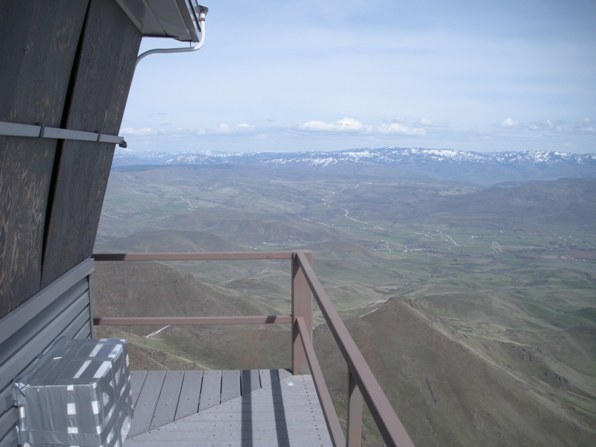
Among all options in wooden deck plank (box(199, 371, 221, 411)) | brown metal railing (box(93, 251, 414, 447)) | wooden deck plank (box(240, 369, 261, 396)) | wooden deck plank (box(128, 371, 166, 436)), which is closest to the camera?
brown metal railing (box(93, 251, 414, 447))

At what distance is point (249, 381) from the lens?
4691 millimetres

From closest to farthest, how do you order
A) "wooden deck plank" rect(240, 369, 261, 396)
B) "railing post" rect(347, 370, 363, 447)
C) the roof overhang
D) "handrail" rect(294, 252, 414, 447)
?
"handrail" rect(294, 252, 414, 447) → "railing post" rect(347, 370, 363, 447) → the roof overhang → "wooden deck plank" rect(240, 369, 261, 396)

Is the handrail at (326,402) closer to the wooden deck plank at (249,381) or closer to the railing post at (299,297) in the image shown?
the railing post at (299,297)

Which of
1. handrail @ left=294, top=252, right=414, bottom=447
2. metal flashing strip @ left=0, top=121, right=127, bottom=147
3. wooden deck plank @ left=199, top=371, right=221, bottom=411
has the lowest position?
wooden deck plank @ left=199, top=371, right=221, bottom=411

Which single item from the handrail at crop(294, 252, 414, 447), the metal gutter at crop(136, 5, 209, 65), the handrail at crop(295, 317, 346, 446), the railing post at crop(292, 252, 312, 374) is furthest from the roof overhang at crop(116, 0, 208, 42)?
the handrail at crop(295, 317, 346, 446)

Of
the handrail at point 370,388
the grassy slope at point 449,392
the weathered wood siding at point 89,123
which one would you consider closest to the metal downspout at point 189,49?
the weathered wood siding at point 89,123

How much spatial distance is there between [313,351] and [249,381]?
45.8 inches

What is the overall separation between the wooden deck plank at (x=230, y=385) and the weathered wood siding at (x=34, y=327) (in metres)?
1.19

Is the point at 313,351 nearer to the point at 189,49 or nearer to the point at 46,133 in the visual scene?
the point at 46,133

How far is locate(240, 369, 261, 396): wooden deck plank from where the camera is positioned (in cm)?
454

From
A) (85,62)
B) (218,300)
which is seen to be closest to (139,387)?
(85,62)

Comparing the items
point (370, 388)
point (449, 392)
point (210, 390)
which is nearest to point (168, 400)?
point (210, 390)

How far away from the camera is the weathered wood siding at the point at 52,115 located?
87.9 inches

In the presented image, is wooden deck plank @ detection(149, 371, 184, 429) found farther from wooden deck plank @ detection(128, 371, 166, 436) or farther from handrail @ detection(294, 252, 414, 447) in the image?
handrail @ detection(294, 252, 414, 447)
